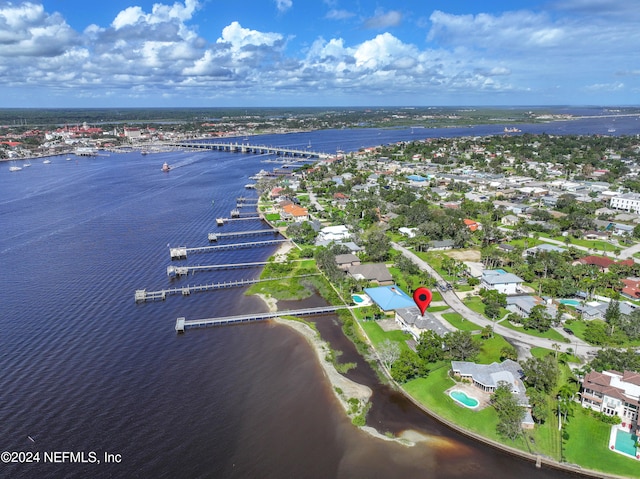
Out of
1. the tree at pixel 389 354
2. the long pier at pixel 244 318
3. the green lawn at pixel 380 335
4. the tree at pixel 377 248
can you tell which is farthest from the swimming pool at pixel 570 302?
the long pier at pixel 244 318

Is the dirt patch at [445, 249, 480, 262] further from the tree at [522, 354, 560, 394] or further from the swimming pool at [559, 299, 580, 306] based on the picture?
the tree at [522, 354, 560, 394]

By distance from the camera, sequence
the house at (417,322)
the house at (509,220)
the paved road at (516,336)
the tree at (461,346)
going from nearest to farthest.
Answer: the tree at (461,346)
the paved road at (516,336)
the house at (417,322)
the house at (509,220)

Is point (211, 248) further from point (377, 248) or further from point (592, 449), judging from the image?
point (592, 449)

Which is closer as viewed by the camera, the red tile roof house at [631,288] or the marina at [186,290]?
the red tile roof house at [631,288]

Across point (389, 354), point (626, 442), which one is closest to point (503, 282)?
point (389, 354)

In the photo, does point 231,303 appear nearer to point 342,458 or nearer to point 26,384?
point 26,384

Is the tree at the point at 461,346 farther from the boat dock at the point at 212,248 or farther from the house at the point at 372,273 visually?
the boat dock at the point at 212,248
